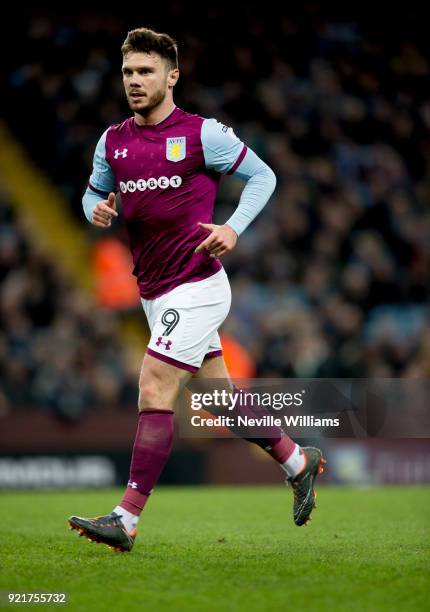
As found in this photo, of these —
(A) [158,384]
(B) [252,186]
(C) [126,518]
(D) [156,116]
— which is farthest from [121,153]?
(C) [126,518]

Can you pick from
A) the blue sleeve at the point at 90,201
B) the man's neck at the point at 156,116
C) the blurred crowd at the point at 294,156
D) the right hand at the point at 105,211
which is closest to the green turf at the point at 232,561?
the right hand at the point at 105,211

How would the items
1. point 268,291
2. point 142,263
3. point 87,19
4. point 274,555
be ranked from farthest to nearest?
1. point 87,19
2. point 268,291
3. point 142,263
4. point 274,555

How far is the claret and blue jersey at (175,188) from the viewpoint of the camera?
17.0 feet

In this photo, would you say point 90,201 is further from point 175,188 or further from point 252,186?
point 252,186

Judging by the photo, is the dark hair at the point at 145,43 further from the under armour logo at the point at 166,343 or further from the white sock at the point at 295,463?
the white sock at the point at 295,463

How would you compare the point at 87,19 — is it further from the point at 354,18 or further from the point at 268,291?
the point at 268,291

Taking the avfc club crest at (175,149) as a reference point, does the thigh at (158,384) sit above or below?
below

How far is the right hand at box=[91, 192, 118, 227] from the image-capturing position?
16.9 ft

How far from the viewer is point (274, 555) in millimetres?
4867

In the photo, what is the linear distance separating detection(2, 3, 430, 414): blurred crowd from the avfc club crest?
6762mm

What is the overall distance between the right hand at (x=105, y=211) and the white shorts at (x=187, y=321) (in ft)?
1.49

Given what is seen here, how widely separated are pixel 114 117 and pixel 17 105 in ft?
4.44

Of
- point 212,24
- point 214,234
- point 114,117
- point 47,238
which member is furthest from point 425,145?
point 214,234

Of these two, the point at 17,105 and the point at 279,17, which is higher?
the point at 279,17
